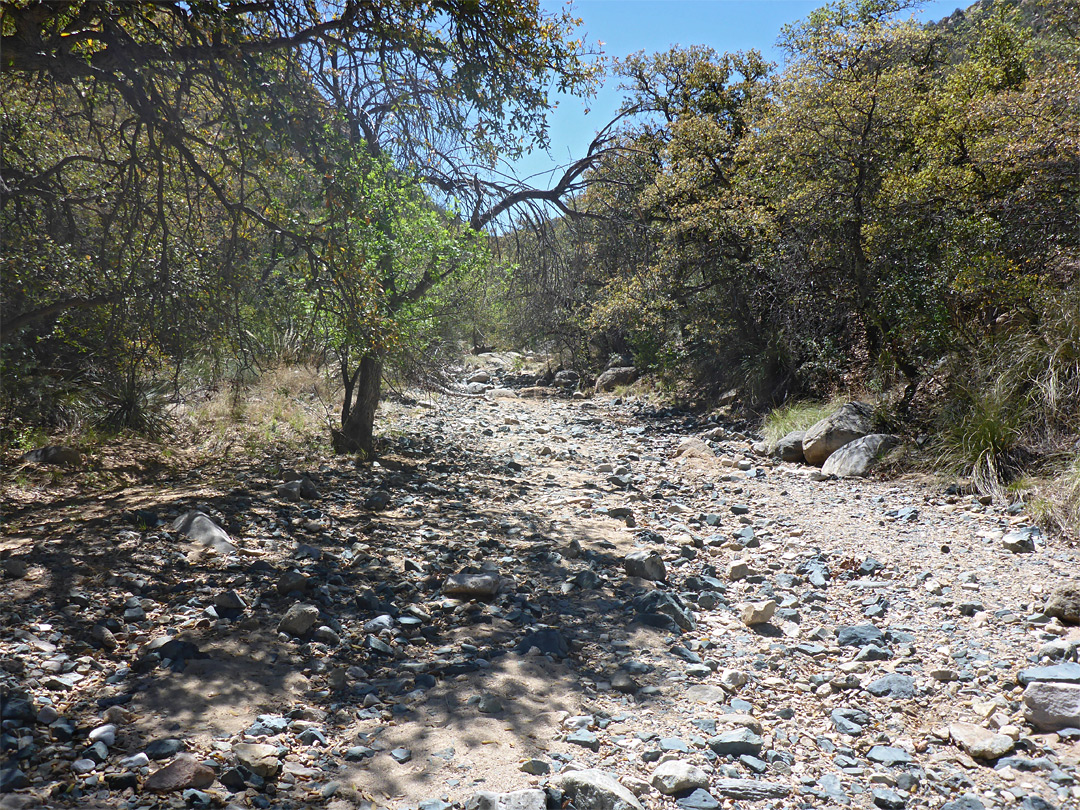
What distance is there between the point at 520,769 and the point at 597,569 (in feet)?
8.18

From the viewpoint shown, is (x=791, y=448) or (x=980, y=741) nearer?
(x=980, y=741)

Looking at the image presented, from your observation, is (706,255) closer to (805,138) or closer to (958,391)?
(805,138)

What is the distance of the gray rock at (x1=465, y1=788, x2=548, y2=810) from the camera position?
2.46 metres

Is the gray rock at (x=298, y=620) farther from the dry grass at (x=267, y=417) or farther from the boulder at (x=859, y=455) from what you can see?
the boulder at (x=859, y=455)

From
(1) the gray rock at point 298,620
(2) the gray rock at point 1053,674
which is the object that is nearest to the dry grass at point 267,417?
(1) the gray rock at point 298,620

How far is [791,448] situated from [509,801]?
7.53 m

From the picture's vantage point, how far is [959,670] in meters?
3.56

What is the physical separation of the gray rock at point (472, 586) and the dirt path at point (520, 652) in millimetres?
63

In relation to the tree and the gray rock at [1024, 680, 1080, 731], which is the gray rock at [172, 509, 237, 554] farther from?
the gray rock at [1024, 680, 1080, 731]

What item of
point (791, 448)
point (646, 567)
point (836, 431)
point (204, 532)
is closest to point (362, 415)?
point (204, 532)

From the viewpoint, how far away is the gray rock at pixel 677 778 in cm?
266

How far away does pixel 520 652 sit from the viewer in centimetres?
384

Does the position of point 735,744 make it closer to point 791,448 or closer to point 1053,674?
point 1053,674

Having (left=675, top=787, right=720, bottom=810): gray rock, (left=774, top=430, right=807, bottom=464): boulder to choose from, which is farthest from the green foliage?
(left=675, top=787, right=720, bottom=810): gray rock
